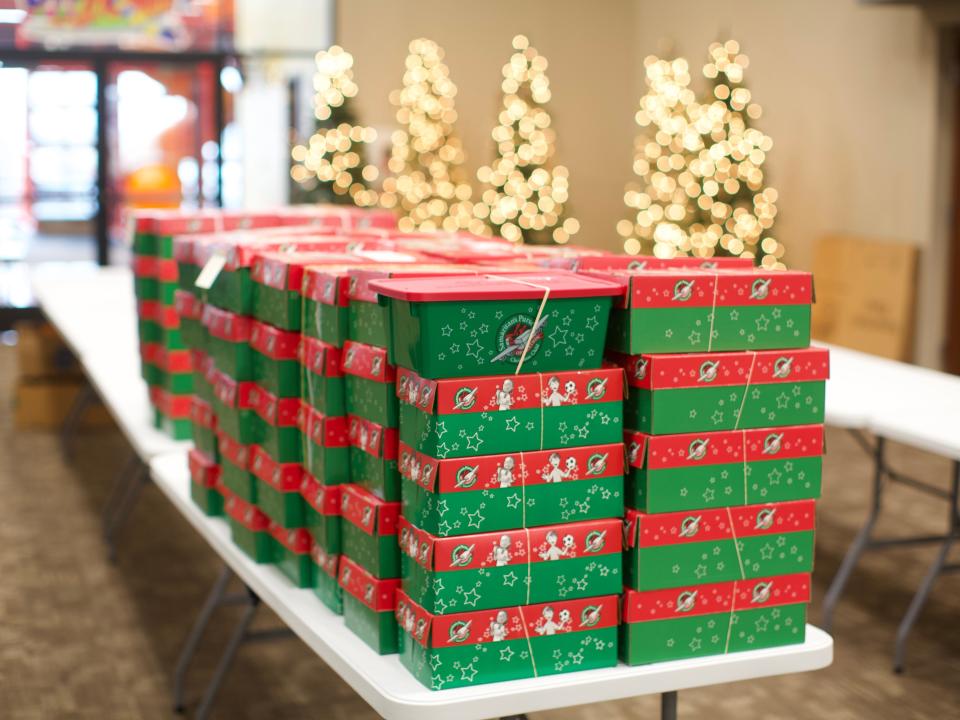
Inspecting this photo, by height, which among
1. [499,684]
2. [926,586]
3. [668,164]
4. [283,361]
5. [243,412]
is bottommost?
[926,586]

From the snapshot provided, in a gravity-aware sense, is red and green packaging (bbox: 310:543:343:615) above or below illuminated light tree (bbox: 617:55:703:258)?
below

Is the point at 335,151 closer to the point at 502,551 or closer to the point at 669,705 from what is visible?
the point at 669,705

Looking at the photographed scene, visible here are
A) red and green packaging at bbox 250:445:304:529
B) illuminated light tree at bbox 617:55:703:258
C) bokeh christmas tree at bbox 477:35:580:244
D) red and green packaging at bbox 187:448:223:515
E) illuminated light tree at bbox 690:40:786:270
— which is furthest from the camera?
bokeh christmas tree at bbox 477:35:580:244

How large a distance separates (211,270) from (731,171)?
6.35m

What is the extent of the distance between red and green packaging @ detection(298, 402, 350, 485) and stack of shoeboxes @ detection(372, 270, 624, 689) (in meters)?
0.22

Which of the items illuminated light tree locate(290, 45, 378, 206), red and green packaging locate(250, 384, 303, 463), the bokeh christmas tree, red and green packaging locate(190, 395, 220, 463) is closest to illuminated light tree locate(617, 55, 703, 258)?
the bokeh christmas tree

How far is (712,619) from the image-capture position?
2086 mm

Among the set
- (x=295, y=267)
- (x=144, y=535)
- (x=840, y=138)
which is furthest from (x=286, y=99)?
(x=295, y=267)

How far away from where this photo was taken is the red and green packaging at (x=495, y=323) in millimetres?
1833

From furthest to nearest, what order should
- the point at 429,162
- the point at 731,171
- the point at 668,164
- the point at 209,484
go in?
the point at 429,162
the point at 668,164
the point at 731,171
the point at 209,484

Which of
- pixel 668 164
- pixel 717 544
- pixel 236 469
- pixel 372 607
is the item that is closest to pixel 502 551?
pixel 372 607

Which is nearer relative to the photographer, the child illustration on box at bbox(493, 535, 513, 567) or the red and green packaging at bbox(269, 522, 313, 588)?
the child illustration on box at bbox(493, 535, 513, 567)

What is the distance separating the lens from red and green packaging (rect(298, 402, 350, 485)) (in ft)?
7.14

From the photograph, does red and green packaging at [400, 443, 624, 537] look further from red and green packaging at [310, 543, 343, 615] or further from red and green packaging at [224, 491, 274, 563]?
red and green packaging at [224, 491, 274, 563]
